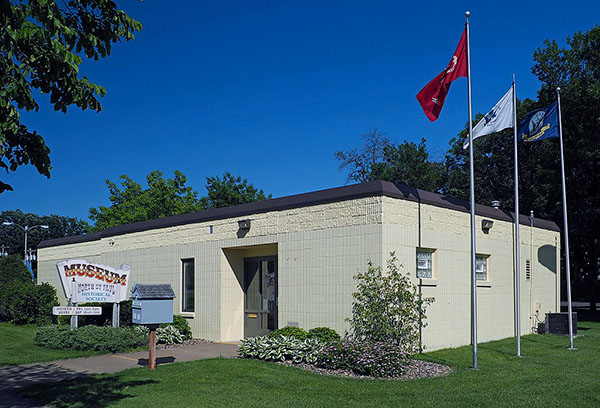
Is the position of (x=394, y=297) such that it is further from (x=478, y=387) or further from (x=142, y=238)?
(x=142, y=238)

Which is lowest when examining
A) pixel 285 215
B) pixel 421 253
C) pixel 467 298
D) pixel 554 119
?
pixel 467 298

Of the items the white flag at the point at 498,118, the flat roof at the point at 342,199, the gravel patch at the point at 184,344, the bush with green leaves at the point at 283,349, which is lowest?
the gravel patch at the point at 184,344

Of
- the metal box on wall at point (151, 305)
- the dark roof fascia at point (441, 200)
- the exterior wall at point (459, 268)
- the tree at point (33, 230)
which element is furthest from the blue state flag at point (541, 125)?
the tree at point (33, 230)

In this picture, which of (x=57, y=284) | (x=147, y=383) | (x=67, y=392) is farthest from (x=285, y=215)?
(x=57, y=284)

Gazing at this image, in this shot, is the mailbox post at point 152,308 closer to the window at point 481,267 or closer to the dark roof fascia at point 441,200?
the dark roof fascia at point 441,200

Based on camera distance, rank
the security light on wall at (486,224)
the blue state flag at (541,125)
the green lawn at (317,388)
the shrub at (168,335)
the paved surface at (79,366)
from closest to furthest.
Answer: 1. the green lawn at (317,388)
2. the paved surface at (79,366)
3. the blue state flag at (541,125)
4. the shrub at (168,335)
5. the security light on wall at (486,224)

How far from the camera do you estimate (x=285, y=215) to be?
1647 cm

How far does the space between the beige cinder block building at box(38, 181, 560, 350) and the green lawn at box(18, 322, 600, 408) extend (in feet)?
8.46

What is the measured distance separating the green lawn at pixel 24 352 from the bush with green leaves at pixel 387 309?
262 inches

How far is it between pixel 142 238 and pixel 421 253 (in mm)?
10812

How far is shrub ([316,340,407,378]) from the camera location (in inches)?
464

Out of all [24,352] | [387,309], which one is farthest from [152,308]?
[387,309]

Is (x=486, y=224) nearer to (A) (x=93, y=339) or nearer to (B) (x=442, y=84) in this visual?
(B) (x=442, y=84)

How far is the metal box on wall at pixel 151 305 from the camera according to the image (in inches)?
488
